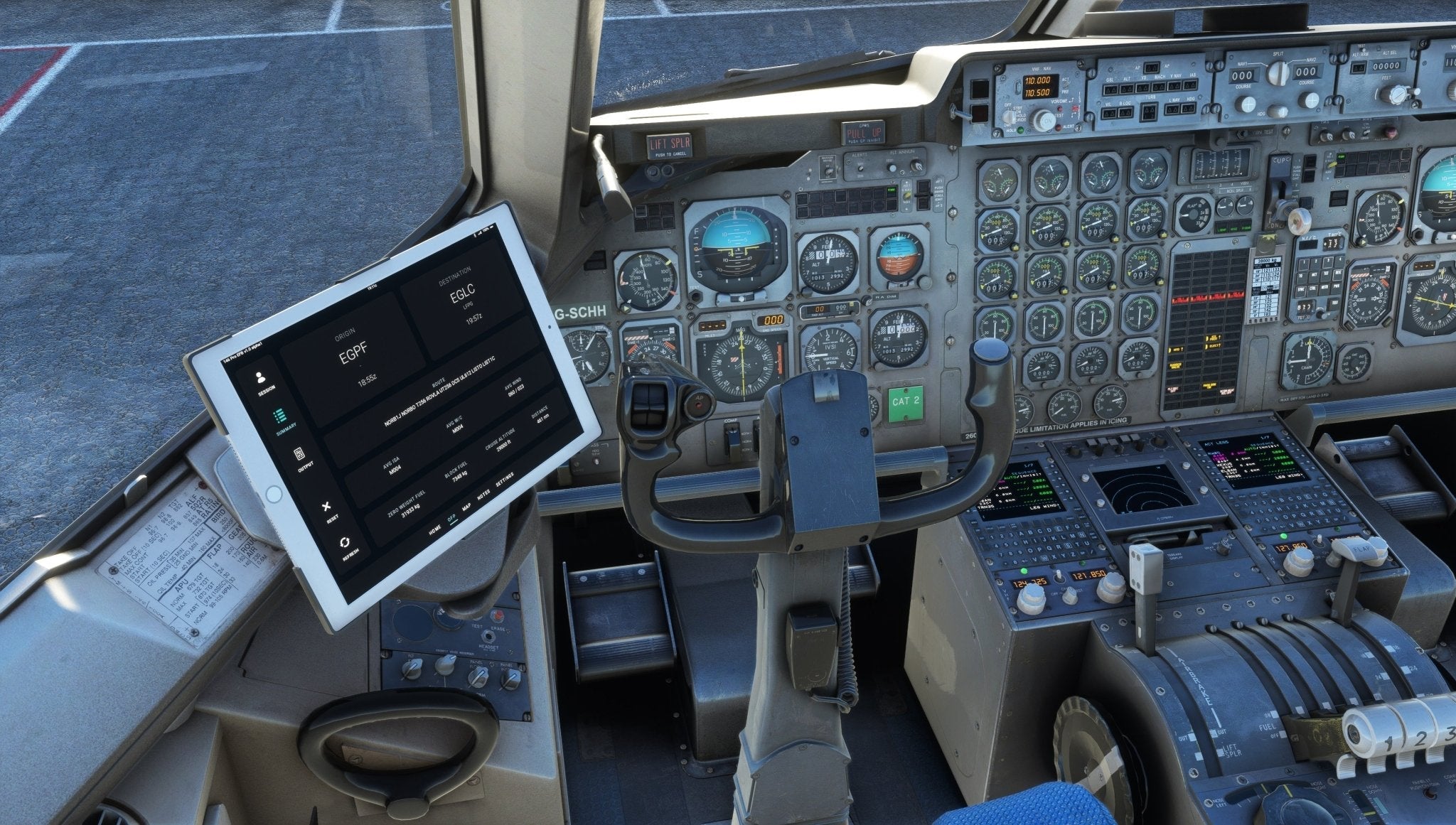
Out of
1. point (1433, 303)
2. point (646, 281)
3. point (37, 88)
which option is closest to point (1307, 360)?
point (1433, 303)

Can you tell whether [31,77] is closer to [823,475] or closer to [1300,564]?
[823,475]

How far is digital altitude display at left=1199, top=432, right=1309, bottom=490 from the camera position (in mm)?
3213

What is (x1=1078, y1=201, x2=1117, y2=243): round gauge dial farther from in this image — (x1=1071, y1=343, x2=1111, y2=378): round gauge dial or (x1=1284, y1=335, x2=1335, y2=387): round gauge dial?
(x1=1284, y1=335, x2=1335, y2=387): round gauge dial

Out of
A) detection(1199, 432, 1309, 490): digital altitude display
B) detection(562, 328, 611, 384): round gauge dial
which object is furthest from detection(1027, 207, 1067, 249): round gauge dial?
detection(562, 328, 611, 384): round gauge dial

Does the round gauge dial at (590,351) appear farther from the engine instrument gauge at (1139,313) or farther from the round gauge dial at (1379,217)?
the round gauge dial at (1379,217)

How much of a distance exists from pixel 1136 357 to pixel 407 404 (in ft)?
8.21

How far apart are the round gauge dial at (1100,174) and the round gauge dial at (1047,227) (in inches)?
4.3

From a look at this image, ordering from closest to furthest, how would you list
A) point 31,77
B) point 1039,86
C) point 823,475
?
point 823,475, point 1039,86, point 31,77

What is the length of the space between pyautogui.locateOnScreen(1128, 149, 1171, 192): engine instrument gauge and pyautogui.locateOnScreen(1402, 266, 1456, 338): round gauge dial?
991 millimetres

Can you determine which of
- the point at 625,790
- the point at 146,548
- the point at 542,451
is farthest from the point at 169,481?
the point at 625,790

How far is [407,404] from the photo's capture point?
1774 mm

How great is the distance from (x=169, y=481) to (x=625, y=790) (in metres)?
1.75

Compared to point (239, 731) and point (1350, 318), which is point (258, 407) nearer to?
point (239, 731)

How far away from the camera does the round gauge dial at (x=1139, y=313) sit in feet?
11.0
